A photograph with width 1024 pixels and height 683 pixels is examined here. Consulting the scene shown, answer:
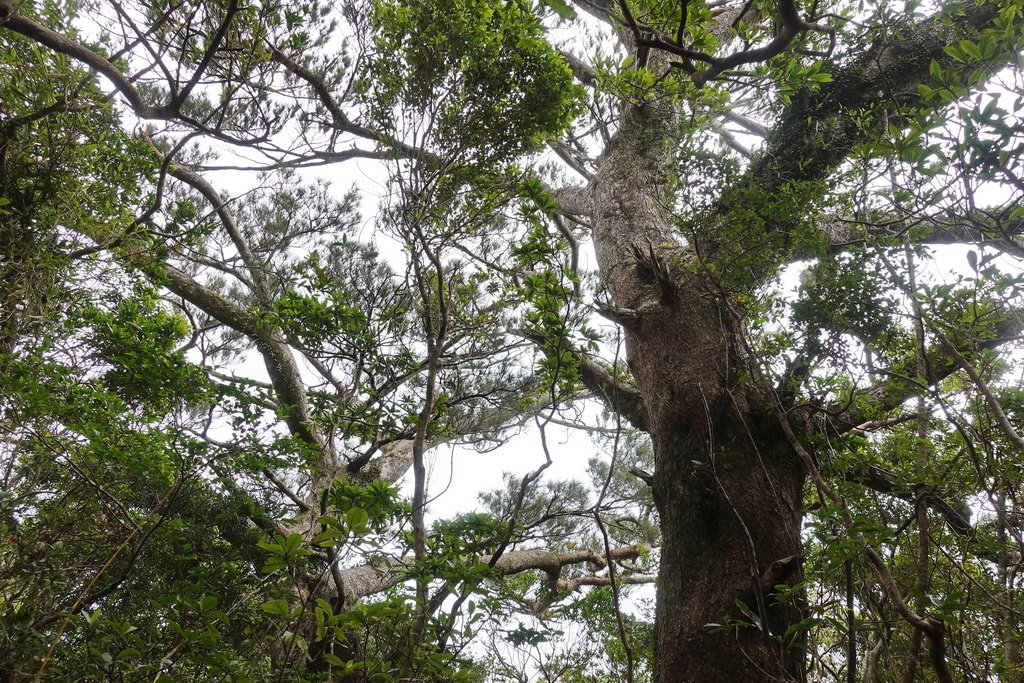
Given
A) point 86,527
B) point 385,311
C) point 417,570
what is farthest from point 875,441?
point 86,527

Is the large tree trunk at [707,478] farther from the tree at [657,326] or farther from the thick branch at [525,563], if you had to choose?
the thick branch at [525,563]

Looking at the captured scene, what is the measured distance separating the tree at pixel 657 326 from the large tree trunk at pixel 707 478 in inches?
0.4

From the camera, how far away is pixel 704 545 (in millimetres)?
1904

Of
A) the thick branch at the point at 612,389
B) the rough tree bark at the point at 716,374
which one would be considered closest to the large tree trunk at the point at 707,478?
the rough tree bark at the point at 716,374

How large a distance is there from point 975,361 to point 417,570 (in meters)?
2.05

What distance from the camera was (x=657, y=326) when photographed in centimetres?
248

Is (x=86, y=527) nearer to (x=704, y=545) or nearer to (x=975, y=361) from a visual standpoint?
(x=704, y=545)

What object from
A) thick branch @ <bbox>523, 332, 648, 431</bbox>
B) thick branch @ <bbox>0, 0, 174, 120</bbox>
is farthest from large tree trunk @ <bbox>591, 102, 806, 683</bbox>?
thick branch @ <bbox>0, 0, 174, 120</bbox>

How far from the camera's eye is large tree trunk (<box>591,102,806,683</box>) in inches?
66.6

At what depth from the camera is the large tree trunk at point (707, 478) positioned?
5.55ft

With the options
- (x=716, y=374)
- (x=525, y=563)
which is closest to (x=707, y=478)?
(x=716, y=374)

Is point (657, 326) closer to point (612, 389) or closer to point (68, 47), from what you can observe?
point (612, 389)

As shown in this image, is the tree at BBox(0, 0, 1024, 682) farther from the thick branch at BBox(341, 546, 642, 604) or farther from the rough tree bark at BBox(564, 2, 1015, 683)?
the thick branch at BBox(341, 546, 642, 604)

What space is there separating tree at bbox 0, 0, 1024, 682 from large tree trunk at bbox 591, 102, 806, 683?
0.04 ft
